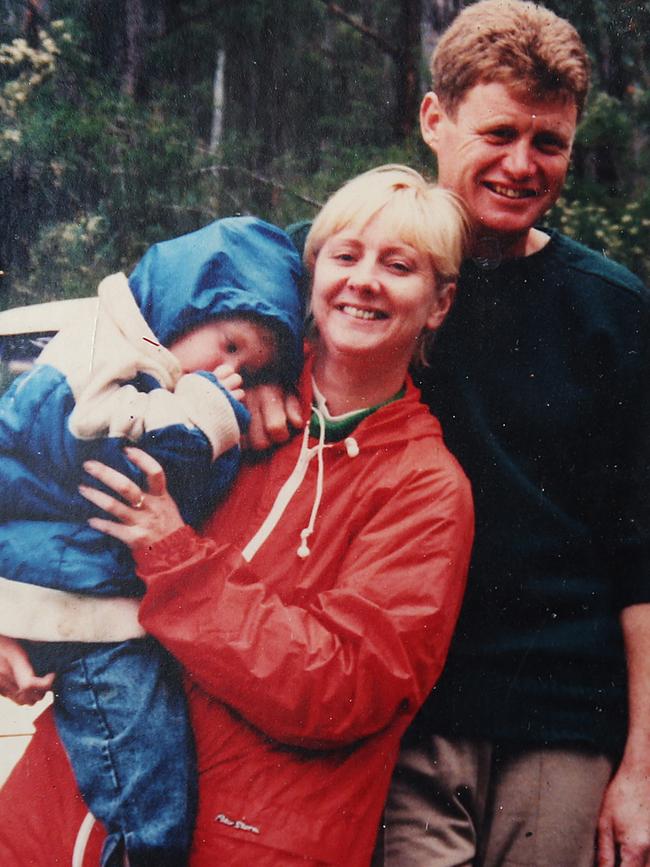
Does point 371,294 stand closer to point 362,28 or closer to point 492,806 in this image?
point 362,28

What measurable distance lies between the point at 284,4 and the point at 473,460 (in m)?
1.20

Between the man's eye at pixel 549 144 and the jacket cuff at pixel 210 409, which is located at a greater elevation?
the man's eye at pixel 549 144


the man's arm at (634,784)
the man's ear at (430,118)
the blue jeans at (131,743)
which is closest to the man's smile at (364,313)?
the man's ear at (430,118)

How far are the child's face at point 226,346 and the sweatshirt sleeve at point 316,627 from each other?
14.6 inches

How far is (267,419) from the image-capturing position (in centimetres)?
228

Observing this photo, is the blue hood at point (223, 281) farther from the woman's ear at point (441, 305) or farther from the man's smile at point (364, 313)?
the woman's ear at point (441, 305)

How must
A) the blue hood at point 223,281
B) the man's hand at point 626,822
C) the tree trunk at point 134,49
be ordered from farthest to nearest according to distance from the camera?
1. the tree trunk at point 134,49
2. the man's hand at point 626,822
3. the blue hood at point 223,281

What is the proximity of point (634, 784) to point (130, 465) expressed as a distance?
1.36 m

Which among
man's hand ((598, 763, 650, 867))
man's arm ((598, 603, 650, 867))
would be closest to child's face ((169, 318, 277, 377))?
man's arm ((598, 603, 650, 867))

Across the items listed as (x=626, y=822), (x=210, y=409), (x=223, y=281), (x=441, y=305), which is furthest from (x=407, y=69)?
(x=626, y=822)

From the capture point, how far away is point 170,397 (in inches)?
86.7

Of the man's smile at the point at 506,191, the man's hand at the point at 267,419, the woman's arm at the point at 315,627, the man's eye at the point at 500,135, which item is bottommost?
→ the woman's arm at the point at 315,627

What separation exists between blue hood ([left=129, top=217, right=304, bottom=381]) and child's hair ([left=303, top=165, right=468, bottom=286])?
9 centimetres

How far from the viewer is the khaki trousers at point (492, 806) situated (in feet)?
7.55
